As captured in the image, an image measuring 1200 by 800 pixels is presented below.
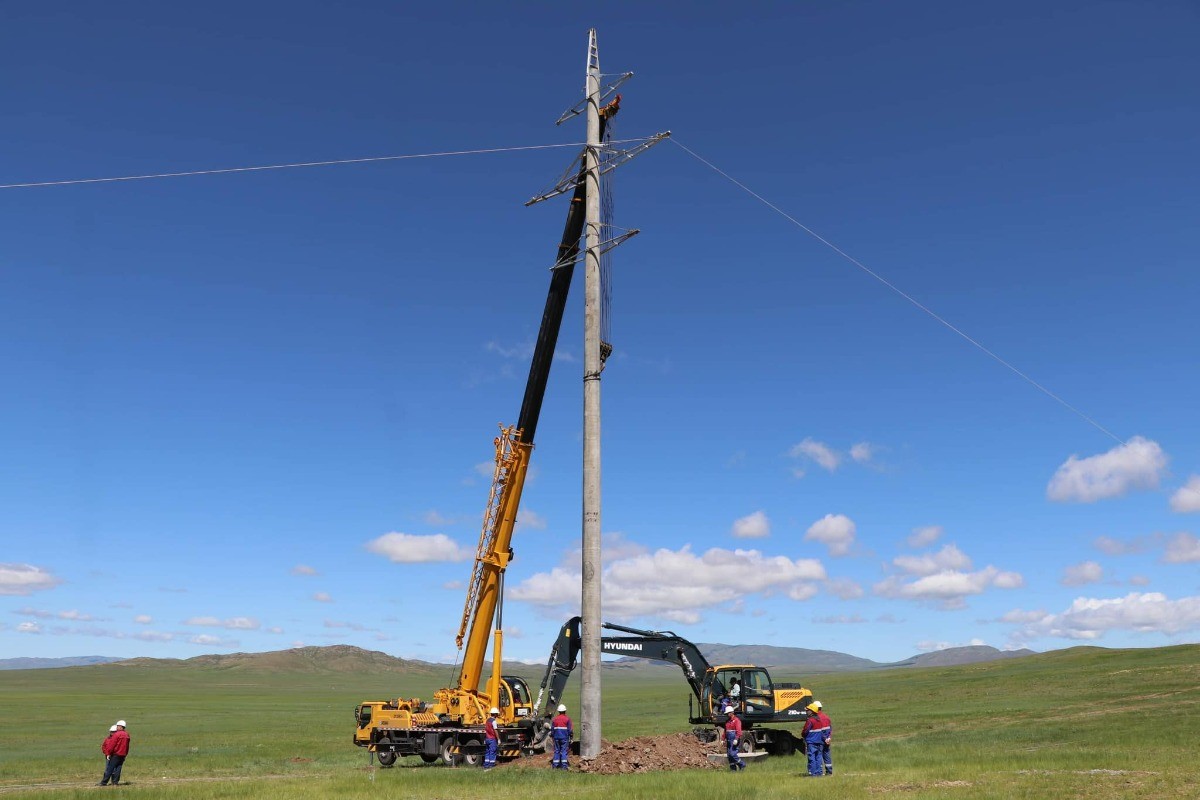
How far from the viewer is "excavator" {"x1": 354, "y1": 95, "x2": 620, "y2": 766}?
96.6 feet

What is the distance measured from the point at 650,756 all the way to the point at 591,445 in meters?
9.04

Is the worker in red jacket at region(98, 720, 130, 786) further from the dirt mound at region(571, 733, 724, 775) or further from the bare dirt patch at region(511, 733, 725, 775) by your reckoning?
the dirt mound at region(571, 733, 724, 775)

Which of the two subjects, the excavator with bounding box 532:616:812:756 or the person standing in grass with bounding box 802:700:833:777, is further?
the excavator with bounding box 532:616:812:756

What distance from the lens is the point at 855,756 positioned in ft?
92.5

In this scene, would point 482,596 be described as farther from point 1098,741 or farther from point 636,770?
point 1098,741

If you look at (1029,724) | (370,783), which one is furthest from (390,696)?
(370,783)

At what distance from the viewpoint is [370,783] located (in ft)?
75.0

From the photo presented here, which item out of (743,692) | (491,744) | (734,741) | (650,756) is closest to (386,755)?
(491,744)

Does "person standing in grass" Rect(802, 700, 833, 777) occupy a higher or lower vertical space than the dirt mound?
higher

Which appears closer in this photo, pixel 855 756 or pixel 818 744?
pixel 818 744

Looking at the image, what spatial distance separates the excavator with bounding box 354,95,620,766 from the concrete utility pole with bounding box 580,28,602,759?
6.98ft

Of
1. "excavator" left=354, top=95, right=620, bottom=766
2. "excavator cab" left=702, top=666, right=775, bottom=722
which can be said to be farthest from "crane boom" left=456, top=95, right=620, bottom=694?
"excavator cab" left=702, top=666, right=775, bottom=722

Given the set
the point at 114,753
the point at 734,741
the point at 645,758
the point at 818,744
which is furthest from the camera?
the point at 645,758

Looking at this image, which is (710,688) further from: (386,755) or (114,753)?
(114,753)
